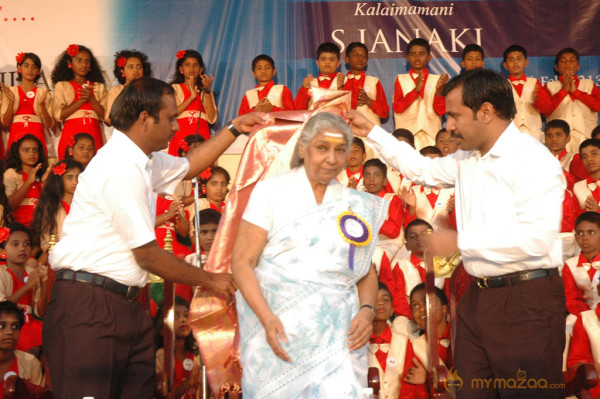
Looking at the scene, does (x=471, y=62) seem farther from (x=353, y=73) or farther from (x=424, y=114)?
(x=353, y=73)

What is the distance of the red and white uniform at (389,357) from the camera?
5508 millimetres

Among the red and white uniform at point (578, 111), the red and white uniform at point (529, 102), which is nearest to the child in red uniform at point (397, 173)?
the red and white uniform at point (529, 102)

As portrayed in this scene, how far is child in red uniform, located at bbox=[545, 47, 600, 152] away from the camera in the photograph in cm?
844

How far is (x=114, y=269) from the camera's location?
358 centimetres

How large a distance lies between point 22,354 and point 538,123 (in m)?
6.02

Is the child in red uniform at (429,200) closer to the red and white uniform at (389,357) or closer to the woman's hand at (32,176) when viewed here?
the red and white uniform at (389,357)

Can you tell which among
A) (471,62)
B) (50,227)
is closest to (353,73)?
(471,62)

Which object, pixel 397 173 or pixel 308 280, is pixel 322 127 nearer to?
pixel 308 280

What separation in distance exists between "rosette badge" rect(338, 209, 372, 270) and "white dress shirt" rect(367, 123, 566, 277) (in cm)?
43

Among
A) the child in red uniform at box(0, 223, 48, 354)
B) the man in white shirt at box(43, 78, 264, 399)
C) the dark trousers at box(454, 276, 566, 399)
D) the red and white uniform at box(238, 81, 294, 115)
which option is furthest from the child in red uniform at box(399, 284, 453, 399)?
the red and white uniform at box(238, 81, 294, 115)

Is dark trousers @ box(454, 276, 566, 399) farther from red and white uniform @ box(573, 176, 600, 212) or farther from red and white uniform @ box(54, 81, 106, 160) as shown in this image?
red and white uniform @ box(54, 81, 106, 160)

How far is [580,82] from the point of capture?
28.3ft

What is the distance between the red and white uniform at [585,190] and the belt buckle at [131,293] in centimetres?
511

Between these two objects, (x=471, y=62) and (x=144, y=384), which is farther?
(x=471, y=62)
